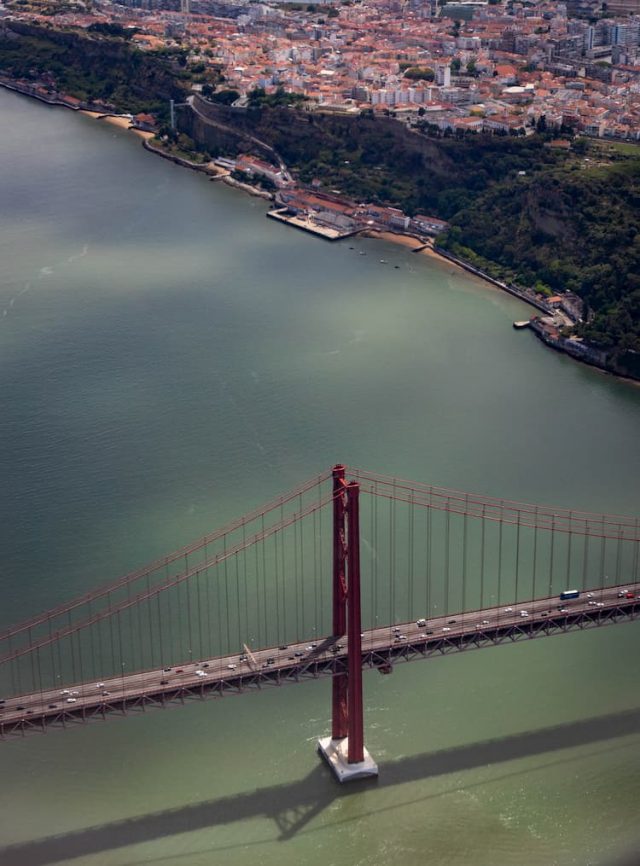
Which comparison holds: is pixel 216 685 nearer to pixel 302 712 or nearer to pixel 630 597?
pixel 302 712

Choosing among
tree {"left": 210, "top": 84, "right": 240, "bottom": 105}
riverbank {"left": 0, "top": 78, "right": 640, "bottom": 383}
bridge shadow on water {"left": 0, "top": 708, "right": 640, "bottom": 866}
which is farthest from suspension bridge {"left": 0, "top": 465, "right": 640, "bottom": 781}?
tree {"left": 210, "top": 84, "right": 240, "bottom": 105}

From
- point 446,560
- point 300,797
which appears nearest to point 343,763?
point 300,797

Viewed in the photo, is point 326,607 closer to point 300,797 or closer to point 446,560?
point 446,560

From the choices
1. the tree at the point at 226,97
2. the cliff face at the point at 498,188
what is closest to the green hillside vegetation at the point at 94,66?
the tree at the point at 226,97

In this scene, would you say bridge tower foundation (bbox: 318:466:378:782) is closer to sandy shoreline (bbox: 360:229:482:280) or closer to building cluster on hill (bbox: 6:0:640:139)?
sandy shoreline (bbox: 360:229:482:280)

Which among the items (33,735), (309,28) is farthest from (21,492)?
(309,28)

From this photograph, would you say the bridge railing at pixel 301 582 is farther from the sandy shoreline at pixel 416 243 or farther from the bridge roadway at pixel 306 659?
the sandy shoreline at pixel 416 243
